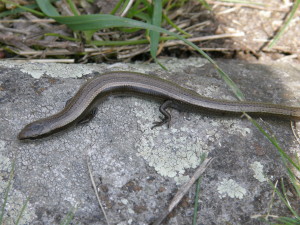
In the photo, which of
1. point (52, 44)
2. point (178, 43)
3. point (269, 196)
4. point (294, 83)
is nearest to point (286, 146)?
point (269, 196)

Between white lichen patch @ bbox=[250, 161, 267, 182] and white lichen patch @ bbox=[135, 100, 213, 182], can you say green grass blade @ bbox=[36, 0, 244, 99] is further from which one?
Result: white lichen patch @ bbox=[250, 161, 267, 182]

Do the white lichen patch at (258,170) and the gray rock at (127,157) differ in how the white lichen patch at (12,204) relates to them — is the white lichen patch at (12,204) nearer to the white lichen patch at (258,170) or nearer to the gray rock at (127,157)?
the gray rock at (127,157)

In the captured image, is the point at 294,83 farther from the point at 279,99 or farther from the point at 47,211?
the point at 47,211

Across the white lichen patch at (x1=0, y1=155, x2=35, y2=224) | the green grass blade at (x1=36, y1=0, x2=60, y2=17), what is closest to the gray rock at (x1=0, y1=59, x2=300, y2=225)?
the white lichen patch at (x1=0, y1=155, x2=35, y2=224)

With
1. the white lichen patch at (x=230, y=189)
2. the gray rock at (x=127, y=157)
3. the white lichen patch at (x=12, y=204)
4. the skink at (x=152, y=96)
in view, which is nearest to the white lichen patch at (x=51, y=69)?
the gray rock at (x=127, y=157)

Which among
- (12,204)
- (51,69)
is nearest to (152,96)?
(51,69)

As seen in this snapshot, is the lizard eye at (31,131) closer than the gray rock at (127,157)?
No
